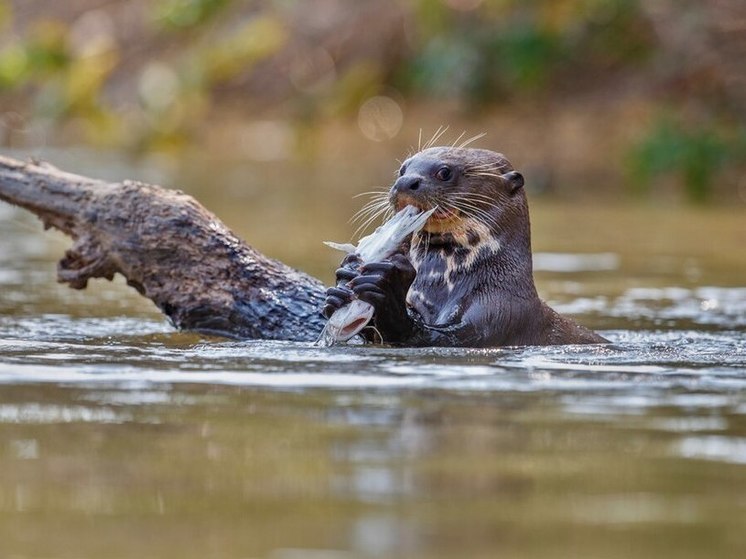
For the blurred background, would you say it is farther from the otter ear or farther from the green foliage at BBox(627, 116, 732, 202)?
the otter ear

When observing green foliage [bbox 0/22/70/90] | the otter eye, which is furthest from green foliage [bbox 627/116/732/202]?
the otter eye

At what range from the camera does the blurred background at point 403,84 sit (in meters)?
13.0

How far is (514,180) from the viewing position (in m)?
5.21

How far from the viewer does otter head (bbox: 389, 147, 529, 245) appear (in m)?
5.01

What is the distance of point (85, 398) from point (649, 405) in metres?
1.24

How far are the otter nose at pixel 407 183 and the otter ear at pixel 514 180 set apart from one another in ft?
1.32

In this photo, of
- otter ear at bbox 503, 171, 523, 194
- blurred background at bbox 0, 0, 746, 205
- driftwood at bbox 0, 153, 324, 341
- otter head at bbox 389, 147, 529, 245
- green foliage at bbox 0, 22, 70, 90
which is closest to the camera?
otter head at bbox 389, 147, 529, 245

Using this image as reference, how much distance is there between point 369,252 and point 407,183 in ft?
0.82

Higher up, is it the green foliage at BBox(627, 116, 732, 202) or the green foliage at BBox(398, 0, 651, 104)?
the green foliage at BBox(398, 0, 651, 104)

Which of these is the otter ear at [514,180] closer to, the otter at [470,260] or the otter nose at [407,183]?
the otter at [470,260]

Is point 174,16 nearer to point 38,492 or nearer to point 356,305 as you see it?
point 356,305

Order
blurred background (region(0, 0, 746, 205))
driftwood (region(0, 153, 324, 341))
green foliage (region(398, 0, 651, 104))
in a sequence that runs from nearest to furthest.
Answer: driftwood (region(0, 153, 324, 341)) → blurred background (region(0, 0, 746, 205)) → green foliage (region(398, 0, 651, 104))

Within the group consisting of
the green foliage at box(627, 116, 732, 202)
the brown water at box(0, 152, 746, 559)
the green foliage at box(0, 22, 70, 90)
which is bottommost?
the brown water at box(0, 152, 746, 559)

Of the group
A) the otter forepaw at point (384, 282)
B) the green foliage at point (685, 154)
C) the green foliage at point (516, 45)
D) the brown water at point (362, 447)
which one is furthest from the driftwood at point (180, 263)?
the green foliage at point (516, 45)
